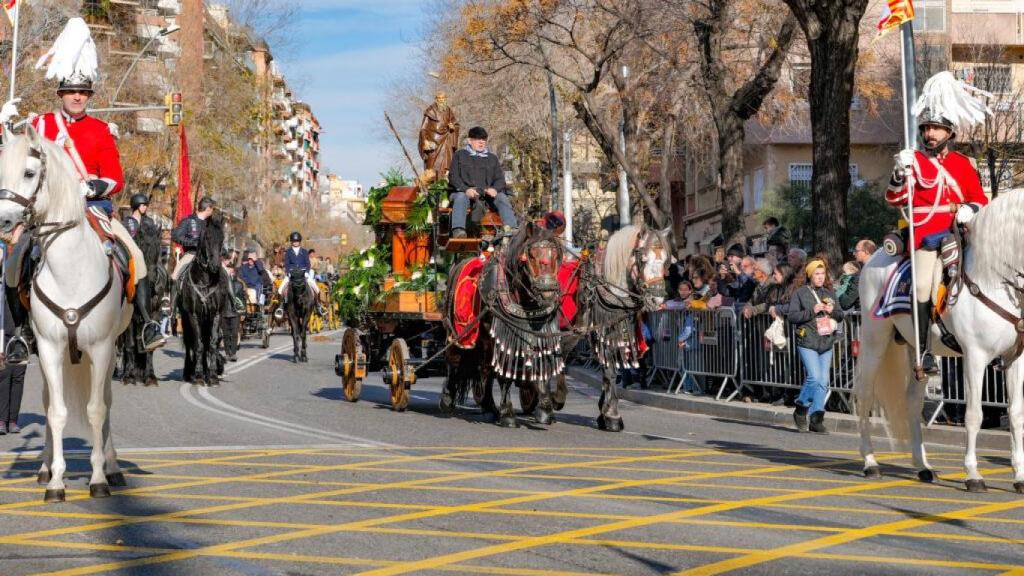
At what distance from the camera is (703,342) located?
67.1 ft

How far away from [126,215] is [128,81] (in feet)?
118

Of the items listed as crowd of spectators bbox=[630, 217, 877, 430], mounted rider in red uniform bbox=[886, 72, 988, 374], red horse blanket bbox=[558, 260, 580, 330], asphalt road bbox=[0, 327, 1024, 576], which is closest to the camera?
asphalt road bbox=[0, 327, 1024, 576]

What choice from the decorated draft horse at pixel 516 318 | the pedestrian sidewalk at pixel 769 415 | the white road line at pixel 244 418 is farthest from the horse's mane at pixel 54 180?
the pedestrian sidewalk at pixel 769 415

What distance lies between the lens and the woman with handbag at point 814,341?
16.2 meters

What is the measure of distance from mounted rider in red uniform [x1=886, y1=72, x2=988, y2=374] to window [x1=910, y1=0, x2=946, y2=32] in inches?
1738

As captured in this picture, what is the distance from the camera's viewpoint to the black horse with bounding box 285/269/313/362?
98.0 ft

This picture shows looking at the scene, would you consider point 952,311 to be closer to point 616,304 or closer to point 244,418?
point 616,304

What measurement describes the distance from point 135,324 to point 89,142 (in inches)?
356

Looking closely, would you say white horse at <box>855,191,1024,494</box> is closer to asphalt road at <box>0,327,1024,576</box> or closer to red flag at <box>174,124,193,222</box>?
asphalt road at <box>0,327,1024,576</box>

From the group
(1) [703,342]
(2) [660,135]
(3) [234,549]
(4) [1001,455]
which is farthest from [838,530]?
(2) [660,135]

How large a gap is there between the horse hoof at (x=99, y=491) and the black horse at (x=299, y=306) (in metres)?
19.5

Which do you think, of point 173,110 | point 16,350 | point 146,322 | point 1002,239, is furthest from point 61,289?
point 173,110

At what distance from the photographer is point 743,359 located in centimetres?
1931

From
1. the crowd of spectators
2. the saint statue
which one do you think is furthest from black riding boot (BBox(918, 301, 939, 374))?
the saint statue
